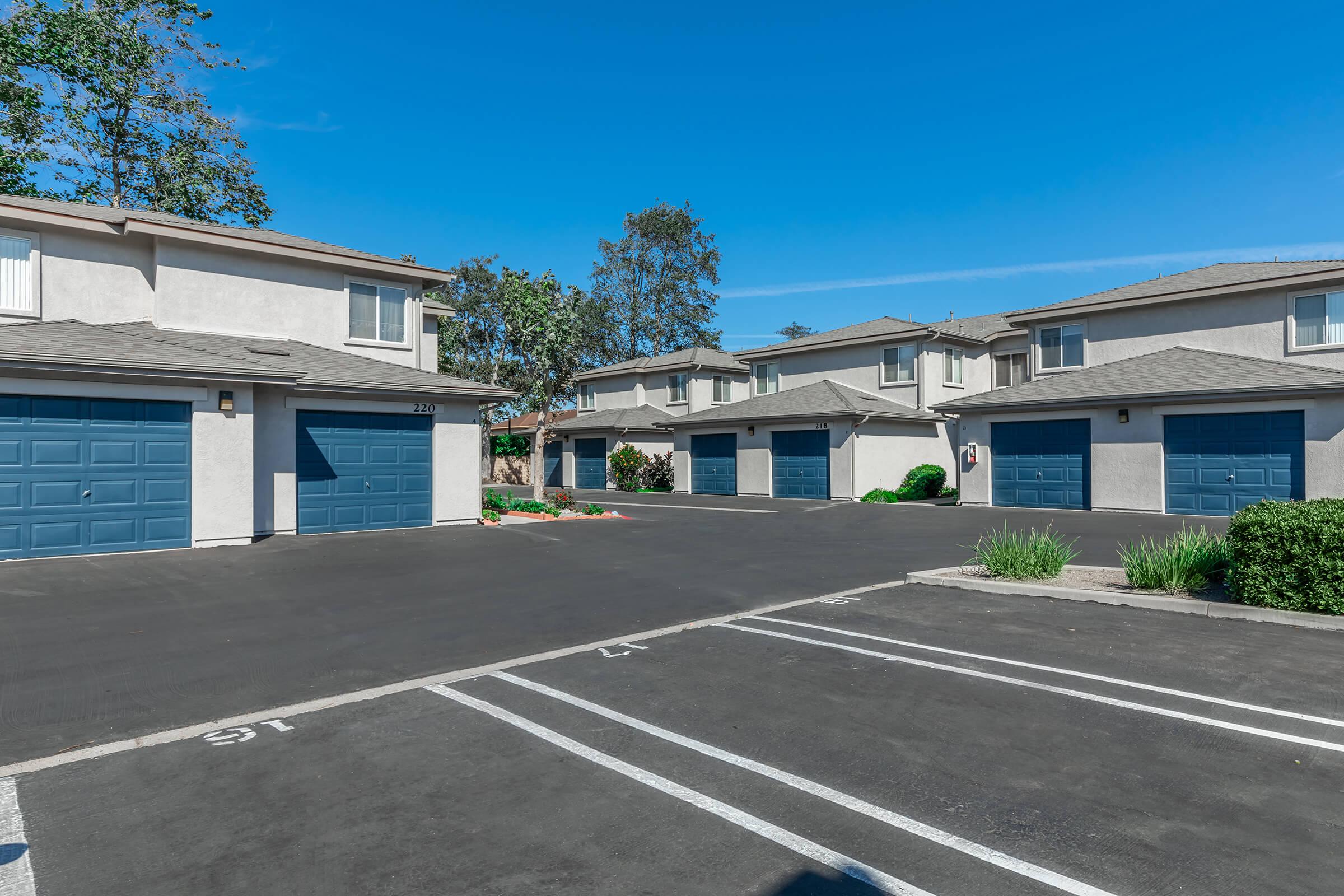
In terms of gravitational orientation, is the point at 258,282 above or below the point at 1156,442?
above

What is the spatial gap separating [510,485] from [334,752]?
36.7 metres

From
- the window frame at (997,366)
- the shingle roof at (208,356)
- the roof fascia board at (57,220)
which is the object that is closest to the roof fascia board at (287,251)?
the roof fascia board at (57,220)

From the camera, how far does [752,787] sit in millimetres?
4195

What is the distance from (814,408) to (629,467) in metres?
10.8

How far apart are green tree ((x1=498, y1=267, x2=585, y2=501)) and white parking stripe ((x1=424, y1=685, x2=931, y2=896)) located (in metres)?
19.4

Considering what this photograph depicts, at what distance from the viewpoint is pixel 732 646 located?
7250 millimetres

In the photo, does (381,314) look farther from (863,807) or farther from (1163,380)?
(1163,380)

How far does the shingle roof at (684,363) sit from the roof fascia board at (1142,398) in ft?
47.3

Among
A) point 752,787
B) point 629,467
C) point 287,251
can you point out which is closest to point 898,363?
point 629,467

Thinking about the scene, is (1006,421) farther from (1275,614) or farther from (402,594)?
(402,594)

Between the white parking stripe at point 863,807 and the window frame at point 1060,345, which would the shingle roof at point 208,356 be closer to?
the white parking stripe at point 863,807

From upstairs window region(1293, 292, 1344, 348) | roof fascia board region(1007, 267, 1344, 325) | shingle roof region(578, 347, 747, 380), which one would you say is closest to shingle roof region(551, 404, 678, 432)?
shingle roof region(578, 347, 747, 380)

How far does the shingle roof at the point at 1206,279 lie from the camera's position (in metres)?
20.7

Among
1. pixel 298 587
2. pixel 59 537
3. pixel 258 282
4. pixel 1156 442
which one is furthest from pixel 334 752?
pixel 1156 442
